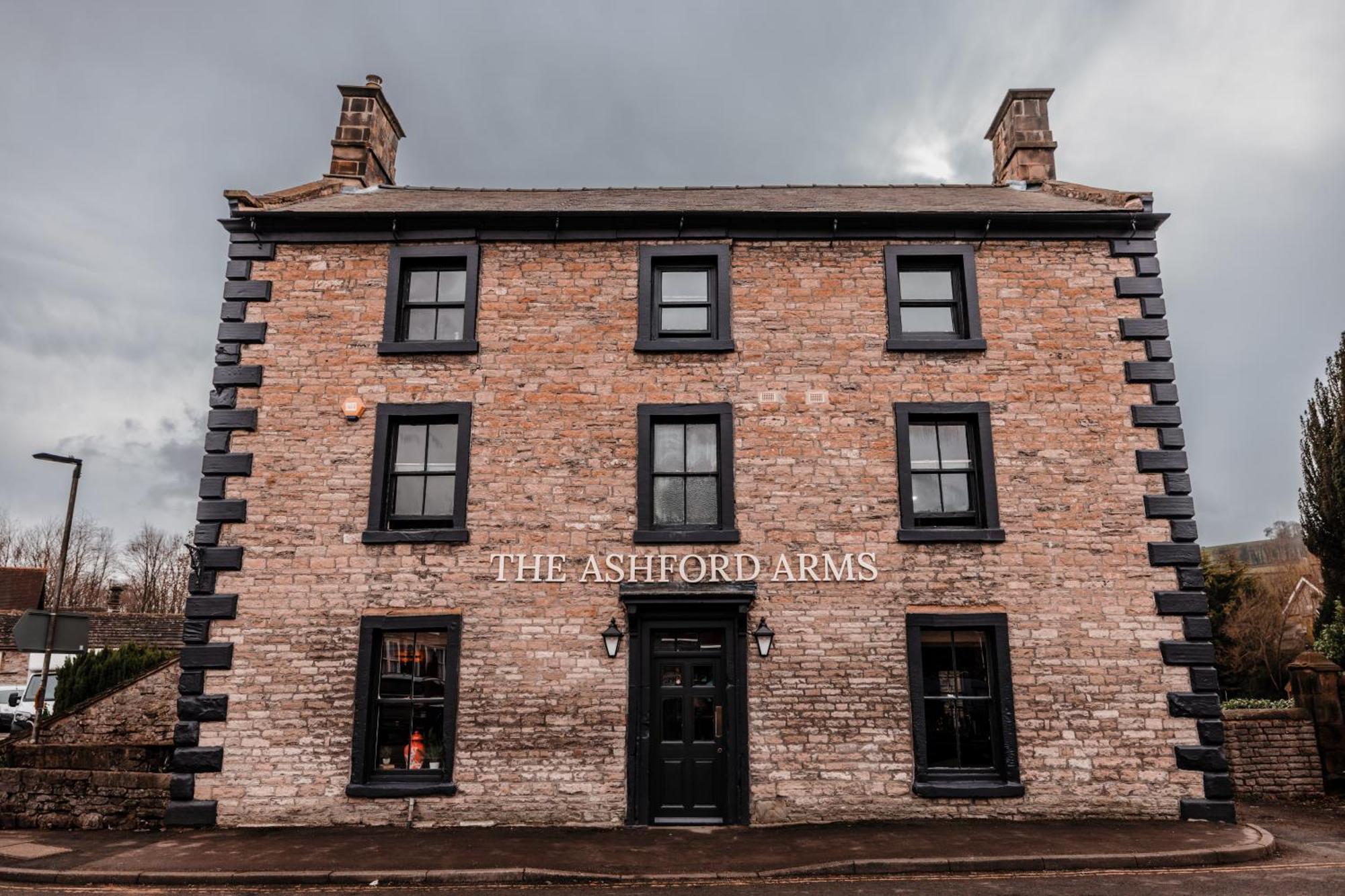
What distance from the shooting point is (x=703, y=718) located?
35.5 ft

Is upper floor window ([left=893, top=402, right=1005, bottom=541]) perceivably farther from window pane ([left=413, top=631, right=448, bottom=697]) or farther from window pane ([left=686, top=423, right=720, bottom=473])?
window pane ([left=413, top=631, right=448, bottom=697])

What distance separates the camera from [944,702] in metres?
10.9

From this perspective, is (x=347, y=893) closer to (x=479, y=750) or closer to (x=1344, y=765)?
(x=479, y=750)

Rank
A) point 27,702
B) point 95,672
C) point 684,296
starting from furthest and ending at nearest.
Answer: point 27,702
point 95,672
point 684,296

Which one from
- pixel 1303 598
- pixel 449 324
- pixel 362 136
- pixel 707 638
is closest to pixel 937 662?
pixel 707 638

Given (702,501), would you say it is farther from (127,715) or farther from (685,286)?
(127,715)

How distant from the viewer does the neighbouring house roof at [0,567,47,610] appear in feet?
132

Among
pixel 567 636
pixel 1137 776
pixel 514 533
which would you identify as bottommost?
pixel 1137 776

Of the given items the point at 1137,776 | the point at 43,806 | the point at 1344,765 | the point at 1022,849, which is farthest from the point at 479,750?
the point at 1344,765

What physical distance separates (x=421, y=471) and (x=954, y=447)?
23.9ft

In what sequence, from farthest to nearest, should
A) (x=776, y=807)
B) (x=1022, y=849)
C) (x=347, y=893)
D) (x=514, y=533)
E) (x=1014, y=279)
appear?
(x=1014, y=279)
(x=514, y=533)
(x=776, y=807)
(x=1022, y=849)
(x=347, y=893)

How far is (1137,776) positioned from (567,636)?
7.29 meters

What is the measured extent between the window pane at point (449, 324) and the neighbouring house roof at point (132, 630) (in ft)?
84.6

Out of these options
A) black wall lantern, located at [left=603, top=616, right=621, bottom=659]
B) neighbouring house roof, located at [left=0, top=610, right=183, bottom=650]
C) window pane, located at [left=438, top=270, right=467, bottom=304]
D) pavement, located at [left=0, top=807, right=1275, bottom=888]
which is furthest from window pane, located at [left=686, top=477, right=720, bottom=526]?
neighbouring house roof, located at [left=0, top=610, right=183, bottom=650]
